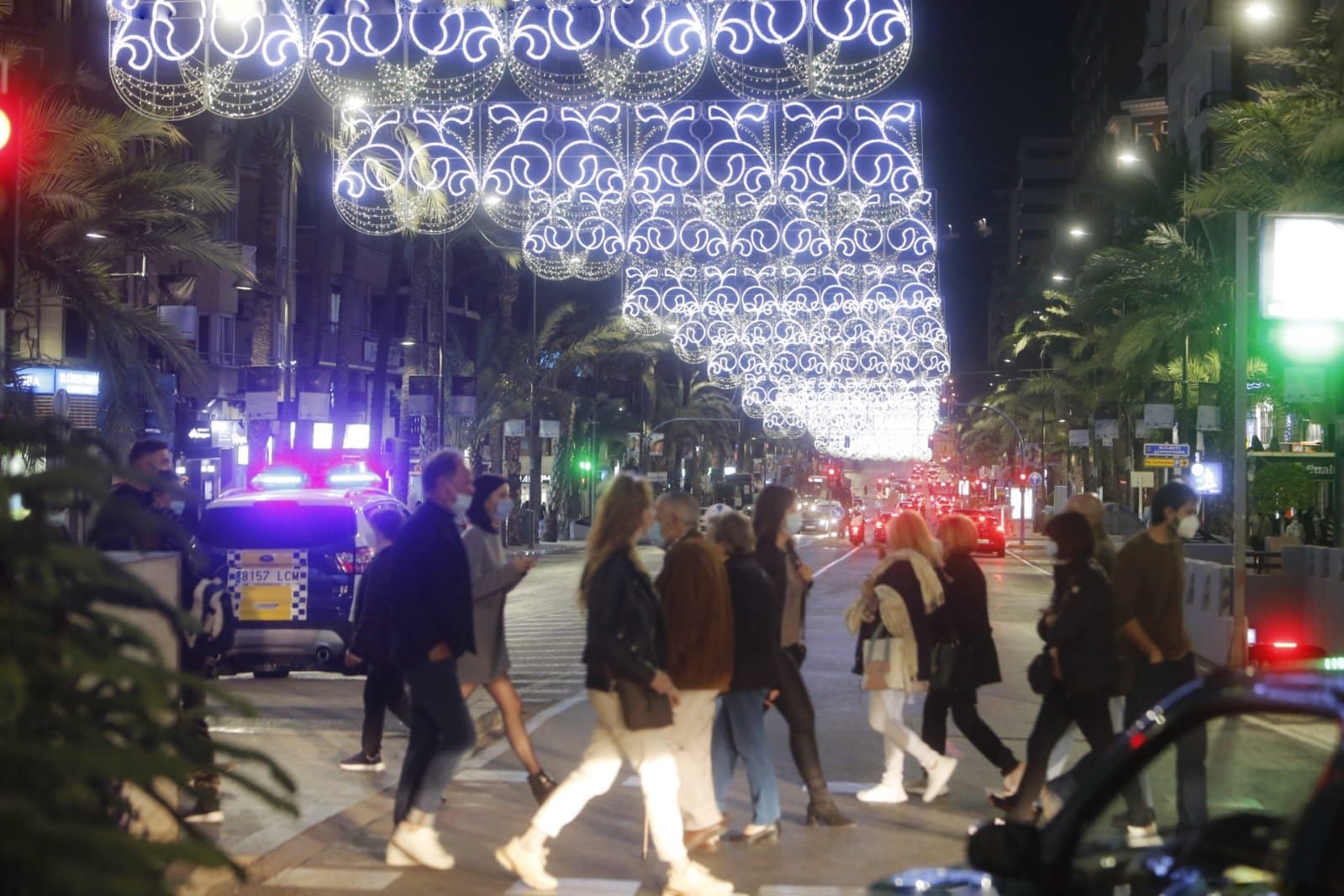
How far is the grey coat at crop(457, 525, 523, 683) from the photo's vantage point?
33.5 feet

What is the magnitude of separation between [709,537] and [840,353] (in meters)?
37.5

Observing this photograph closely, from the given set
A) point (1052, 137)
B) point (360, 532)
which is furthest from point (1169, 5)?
point (1052, 137)

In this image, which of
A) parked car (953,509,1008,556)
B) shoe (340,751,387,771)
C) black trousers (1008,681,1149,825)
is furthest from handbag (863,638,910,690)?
parked car (953,509,1008,556)

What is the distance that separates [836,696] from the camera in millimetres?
17125

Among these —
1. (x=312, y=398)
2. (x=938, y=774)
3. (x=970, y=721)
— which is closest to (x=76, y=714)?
(x=970, y=721)

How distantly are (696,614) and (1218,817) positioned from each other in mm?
5091

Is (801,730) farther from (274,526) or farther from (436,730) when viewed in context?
(274,526)

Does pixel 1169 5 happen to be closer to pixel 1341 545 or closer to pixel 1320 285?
pixel 1341 545

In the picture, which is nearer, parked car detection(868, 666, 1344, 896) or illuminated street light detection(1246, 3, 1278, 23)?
parked car detection(868, 666, 1344, 896)

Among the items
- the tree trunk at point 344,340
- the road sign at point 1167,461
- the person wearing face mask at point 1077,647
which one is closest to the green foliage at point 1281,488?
the road sign at point 1167,461

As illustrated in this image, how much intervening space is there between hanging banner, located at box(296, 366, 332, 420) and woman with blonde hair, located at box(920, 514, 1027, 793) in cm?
2580

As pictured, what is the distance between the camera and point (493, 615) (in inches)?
408

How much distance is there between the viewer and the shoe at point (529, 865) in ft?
28.1

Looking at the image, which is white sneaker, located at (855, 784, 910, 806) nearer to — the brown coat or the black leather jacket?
the brown coat
